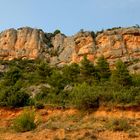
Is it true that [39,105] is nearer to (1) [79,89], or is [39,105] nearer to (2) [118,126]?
(1) [79,89]

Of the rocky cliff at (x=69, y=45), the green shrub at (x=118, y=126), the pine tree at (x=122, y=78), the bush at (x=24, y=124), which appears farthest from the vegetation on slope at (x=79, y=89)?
the rocky cliff at (x=69, y=45)

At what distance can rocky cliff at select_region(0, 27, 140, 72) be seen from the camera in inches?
3103

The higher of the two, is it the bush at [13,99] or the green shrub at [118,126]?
the bush at [13,99]

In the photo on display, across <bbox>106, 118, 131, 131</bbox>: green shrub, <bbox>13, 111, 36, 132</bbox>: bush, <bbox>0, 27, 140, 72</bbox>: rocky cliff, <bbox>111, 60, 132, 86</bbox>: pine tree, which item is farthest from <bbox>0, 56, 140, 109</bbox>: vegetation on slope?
<bbox>0, 27, 140, 72</bbox>: rocky cliff

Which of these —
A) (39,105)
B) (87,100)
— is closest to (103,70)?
(39,105)

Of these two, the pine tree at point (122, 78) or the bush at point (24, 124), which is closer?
the bush at point (24, 124)

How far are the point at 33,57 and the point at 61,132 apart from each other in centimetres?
6817

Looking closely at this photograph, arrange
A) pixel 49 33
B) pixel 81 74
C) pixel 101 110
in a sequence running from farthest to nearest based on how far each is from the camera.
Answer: pixel 49 33 < pixel 81 74 < pixel 101 110

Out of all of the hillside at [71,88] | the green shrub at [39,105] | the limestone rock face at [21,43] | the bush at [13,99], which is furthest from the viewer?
the limestone rock face at [21,43]

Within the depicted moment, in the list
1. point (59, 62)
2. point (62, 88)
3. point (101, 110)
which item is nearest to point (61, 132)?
point (101, 110)

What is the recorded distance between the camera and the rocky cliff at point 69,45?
7881 cm

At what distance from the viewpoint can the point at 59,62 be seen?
8569cm

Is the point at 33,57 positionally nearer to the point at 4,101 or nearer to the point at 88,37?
the point at 88,37

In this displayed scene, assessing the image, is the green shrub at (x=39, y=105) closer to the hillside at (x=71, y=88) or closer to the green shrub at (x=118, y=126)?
the hillside at (x=71, y=88)
